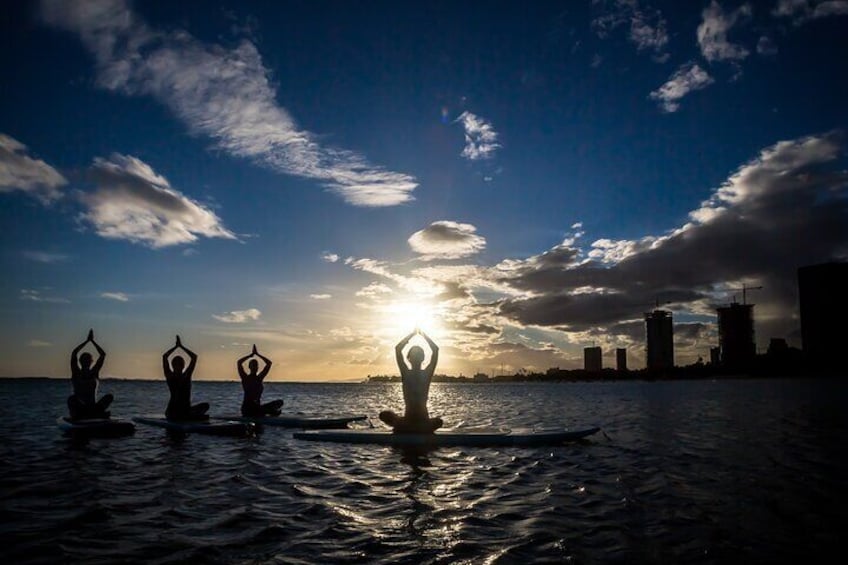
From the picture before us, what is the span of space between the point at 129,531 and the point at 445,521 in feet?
17.3

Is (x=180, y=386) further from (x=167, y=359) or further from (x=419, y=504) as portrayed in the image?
(x=419, y=504)

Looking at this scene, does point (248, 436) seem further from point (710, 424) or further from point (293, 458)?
point (710, 424)

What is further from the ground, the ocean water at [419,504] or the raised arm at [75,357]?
the raised arm at [75,357]

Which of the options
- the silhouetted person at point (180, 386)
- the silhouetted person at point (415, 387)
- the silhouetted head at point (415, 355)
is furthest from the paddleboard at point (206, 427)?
the silhouetted head at point (415, 355)

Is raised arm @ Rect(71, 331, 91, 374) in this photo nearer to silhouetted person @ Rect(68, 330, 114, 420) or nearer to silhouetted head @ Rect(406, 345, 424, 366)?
silhouetted person @ Rect(68, 330, 114, 420)

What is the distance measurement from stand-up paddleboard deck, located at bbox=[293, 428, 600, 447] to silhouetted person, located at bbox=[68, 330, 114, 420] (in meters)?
8.28

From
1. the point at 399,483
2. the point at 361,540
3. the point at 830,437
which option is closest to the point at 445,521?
the point at 361,540

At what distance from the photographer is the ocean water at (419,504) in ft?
26.3

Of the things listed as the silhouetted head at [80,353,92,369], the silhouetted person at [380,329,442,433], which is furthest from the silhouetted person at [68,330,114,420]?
the silhouetted person at [380,329,442,433]

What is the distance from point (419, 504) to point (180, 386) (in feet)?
48.1

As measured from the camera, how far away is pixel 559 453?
61.3 feet

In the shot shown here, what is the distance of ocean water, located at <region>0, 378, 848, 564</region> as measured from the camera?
802 cm

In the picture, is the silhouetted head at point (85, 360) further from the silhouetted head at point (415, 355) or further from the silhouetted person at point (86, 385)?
the silhouetted head at point (415, 355)

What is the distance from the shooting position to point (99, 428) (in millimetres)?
20578
